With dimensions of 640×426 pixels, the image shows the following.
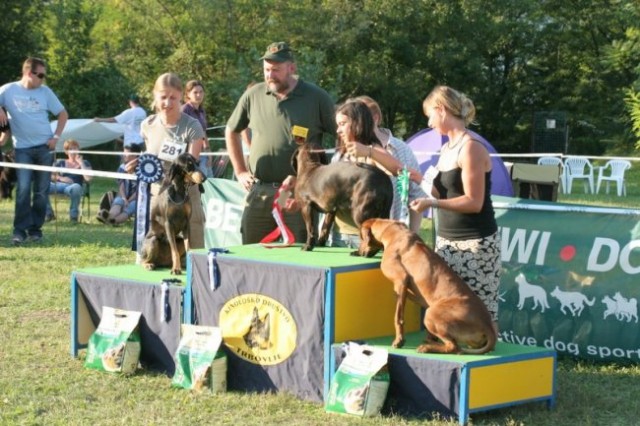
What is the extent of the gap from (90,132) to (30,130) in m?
13.0

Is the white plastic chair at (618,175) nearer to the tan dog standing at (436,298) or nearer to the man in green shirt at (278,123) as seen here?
the man in green shirt at (278,123)

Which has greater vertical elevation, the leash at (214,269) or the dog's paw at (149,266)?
the leash at (214,269)

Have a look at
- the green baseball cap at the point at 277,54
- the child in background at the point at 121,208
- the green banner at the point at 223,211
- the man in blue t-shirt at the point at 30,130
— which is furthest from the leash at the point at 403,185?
the child in background at the point at 121,208

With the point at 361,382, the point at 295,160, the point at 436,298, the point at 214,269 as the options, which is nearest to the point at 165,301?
the point at 214,269

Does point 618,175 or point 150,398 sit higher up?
point 618,175

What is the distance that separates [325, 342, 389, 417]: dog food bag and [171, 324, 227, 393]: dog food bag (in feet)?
2.52

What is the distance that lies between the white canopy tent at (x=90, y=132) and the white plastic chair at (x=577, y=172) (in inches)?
393

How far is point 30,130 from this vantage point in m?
11.5

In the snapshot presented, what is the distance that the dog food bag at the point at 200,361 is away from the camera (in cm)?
558

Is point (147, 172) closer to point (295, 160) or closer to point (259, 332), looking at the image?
point (295, 160)

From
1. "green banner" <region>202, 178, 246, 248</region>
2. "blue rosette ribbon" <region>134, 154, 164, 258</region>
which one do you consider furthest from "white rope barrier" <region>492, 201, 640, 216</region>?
"green banner" <region>202, 178, 246, 248</region>

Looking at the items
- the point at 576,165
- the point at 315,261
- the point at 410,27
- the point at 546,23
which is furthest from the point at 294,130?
the point at 546,23

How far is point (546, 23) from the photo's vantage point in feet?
121

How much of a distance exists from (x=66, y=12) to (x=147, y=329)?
2633cm
